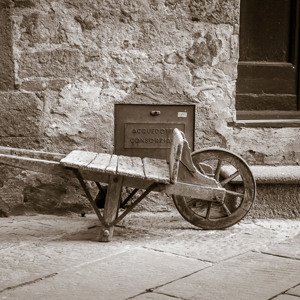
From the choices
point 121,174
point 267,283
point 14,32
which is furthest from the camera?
point 14,32

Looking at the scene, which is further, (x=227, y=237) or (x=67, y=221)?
(x=67, y=221)

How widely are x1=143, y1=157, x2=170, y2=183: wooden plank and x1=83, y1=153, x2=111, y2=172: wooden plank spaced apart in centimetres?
25

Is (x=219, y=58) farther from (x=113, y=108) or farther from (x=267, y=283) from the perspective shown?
(x=267, y=283)

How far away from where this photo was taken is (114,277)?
2.73 metres

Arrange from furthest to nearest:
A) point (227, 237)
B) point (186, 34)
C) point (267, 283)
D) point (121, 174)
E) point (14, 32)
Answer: point (186, 34)
point (14, 32)
point (227, 237)
point (121, 174)
point (267, 283)

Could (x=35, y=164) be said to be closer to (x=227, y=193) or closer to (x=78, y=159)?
(x=78, y=159)

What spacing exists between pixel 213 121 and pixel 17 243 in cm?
173

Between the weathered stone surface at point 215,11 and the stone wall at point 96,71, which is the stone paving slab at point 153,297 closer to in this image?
the stone wall at point 96,71

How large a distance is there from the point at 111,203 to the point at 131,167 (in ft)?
0.83

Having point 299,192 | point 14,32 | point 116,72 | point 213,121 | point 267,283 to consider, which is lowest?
point 267,283

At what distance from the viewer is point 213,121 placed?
13.6ft

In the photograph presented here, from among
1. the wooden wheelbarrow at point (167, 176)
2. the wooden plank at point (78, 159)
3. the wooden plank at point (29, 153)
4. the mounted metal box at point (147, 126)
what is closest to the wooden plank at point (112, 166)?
the wooden wheelbarrow at point (167, 176)

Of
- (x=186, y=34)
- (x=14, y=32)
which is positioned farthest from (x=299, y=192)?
(x=14, y=32)

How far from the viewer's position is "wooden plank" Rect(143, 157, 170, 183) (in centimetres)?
320
